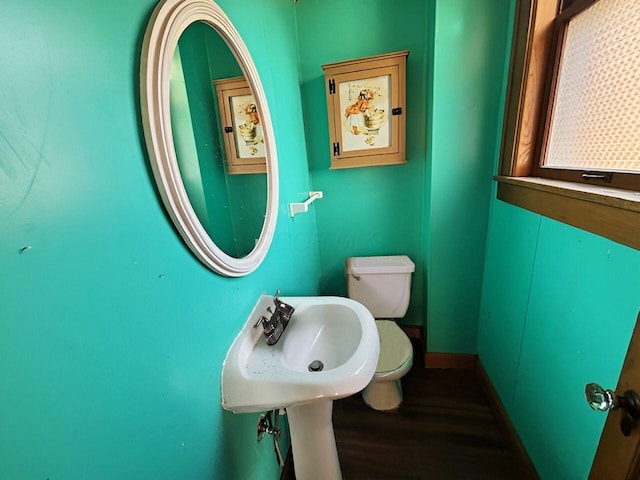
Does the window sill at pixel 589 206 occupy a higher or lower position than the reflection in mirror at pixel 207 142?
lower

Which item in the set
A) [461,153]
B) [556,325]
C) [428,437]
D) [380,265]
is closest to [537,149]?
[461,153]

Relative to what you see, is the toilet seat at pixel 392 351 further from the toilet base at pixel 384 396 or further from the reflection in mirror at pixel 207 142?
the reflection in mirror at pixel 207 142

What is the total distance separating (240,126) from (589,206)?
3.60ft

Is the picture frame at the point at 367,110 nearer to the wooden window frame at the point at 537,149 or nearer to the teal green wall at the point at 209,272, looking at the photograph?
the teal green wall at the point at 209,272

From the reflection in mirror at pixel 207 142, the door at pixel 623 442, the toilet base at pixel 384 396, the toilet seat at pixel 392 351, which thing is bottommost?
the toilet base at pixel 384 396

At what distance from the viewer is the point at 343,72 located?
1.46 meters

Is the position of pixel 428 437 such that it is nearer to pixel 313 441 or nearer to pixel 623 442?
pixel 313 441

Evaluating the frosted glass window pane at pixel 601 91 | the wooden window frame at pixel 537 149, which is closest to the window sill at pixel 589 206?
the wooden window frame at pixel 537 149

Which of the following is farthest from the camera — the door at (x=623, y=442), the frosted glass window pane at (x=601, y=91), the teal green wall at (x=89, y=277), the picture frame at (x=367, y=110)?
the picture frame at (x=367, y=110)

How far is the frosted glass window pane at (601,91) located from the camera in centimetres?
73

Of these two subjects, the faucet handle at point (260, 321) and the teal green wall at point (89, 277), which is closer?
the teal green wall at point (89, 277)

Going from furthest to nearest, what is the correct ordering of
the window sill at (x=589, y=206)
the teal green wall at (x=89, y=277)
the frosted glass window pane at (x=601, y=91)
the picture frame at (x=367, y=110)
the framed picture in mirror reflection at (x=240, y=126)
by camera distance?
1. the picture frame at (x=367, y=110)
2. the framed picture in mirror reflection at (x=240, y=126)
3. the frosted glass window pane at (x=601, y=91)
4. the window sill at (x=589, y=206)
5. the teal green wall at (x=89, y=277)

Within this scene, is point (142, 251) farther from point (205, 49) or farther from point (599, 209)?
point (599, 209)

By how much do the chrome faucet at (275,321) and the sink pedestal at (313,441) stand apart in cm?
26
